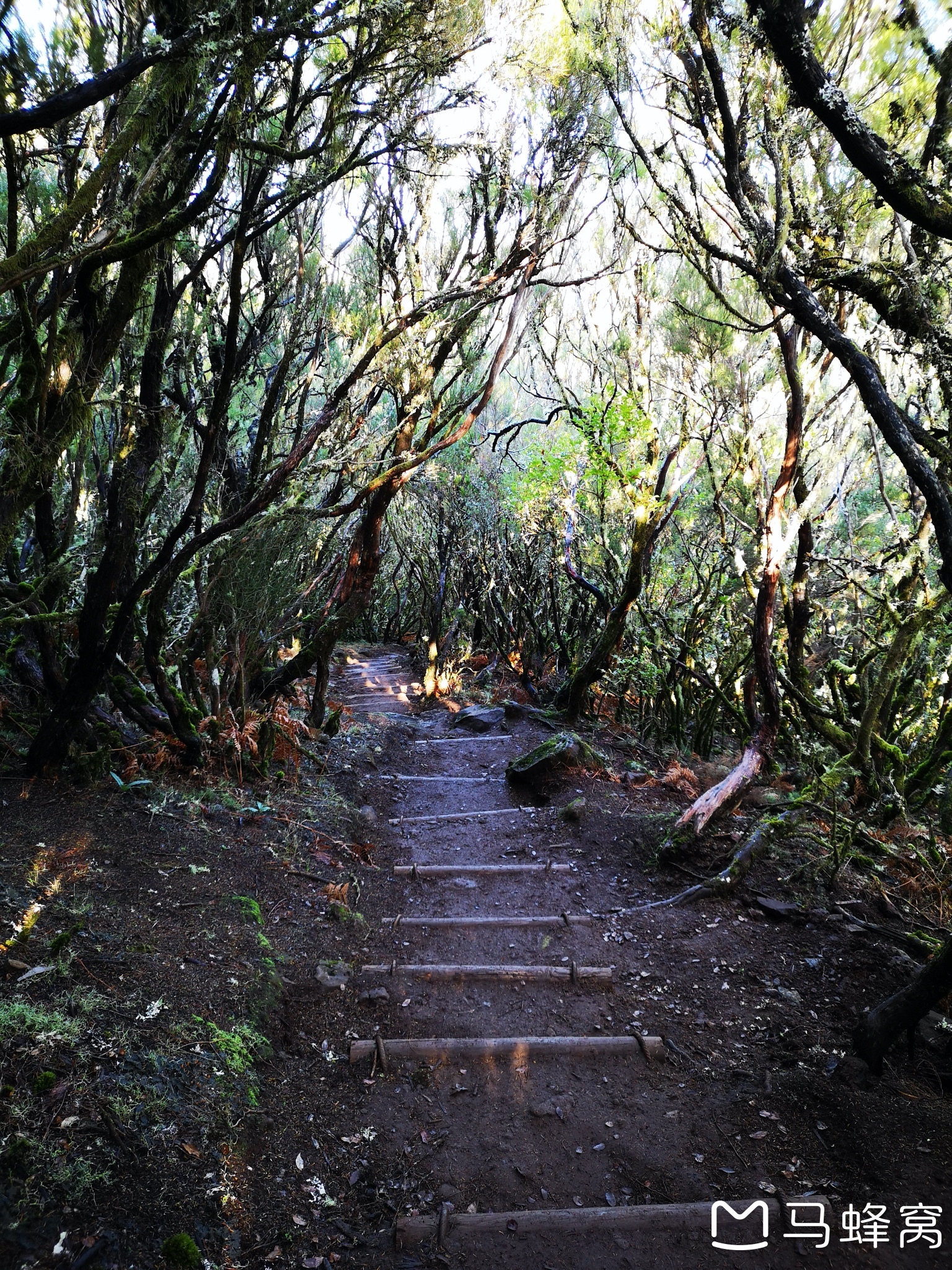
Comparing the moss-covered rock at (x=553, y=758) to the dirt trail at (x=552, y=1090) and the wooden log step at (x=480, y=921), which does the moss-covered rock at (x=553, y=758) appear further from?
the wooden log step at (x=480, y=921)

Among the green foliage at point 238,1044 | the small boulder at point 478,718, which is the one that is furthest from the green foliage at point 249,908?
the small boulder at point 478,718

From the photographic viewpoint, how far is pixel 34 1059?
214 cm

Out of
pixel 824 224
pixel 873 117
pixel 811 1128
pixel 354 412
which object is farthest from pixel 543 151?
pixel 811 1128

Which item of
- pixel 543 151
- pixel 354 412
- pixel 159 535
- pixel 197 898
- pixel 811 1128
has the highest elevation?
pixel 543 151

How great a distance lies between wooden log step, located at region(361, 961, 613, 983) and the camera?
12.1 ft

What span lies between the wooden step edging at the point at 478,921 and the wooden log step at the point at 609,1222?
1.98 meters

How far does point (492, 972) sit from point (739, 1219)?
1.61 metres

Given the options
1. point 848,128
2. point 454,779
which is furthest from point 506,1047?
point 454,779

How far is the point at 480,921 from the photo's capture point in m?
4.29

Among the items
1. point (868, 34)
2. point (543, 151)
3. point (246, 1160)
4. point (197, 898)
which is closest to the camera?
point (246, 1160)

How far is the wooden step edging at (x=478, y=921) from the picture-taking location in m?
4.29

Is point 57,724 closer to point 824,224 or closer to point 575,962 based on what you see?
point 575,962

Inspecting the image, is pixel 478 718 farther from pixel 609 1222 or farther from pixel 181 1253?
pixel 181 1253

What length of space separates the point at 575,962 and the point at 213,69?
443cm
